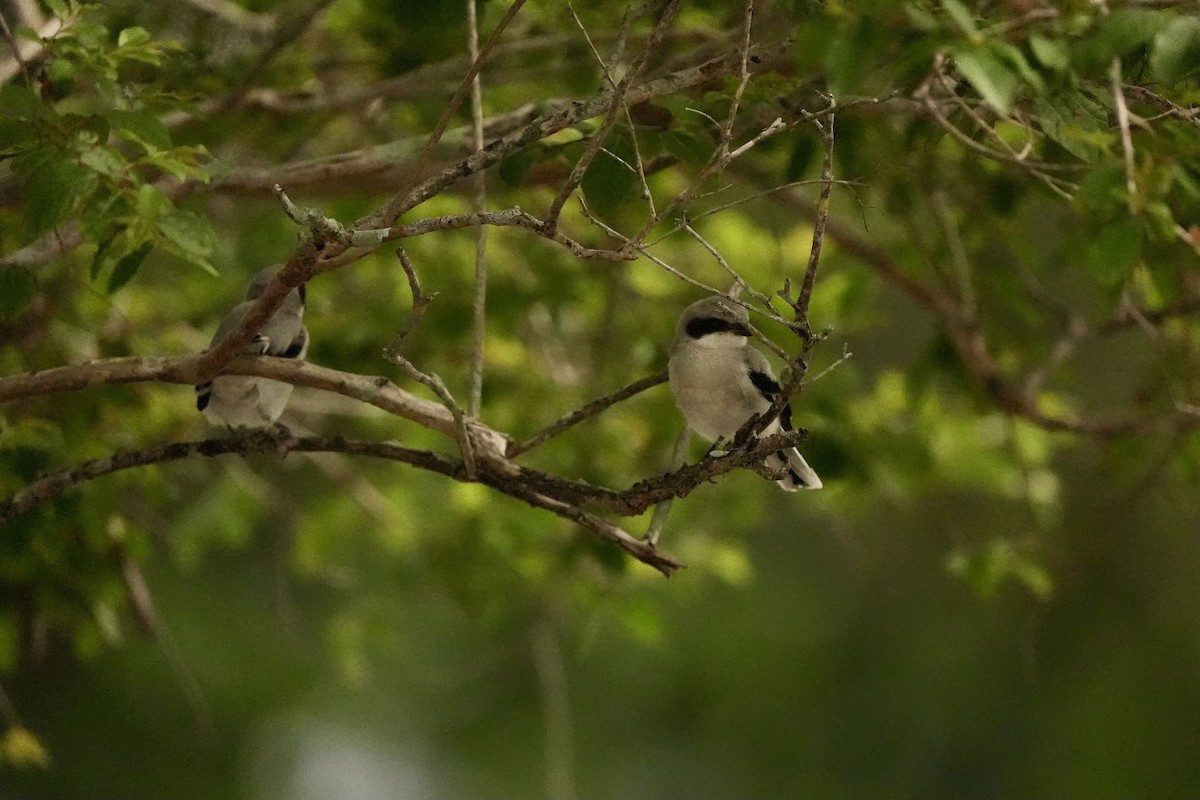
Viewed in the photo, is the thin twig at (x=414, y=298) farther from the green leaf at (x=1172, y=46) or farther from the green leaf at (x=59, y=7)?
the green leaf at (x=1172, y=46)

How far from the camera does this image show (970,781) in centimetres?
1069

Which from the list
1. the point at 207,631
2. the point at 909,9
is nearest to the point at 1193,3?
the point at 909,9

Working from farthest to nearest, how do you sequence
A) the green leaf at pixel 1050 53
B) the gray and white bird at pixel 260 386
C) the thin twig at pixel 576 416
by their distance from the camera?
the gray and white bird at pixel 260 386, the thin twig at pixel 576 416, the green leaf at pixel 1050 53

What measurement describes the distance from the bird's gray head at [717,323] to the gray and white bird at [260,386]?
112 cm

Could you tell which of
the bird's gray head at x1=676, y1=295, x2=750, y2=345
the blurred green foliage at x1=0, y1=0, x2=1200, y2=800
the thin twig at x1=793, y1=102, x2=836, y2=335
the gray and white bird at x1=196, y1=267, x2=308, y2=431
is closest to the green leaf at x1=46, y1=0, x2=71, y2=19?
the blurred green foliage at x1=0, y1=0, x2=1200, y2=800

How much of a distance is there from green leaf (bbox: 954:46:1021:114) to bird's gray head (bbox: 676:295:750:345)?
1445 millimetres

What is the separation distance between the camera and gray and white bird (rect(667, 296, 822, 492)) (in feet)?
10.7

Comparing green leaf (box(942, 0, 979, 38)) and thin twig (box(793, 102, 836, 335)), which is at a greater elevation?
green leaf (box(942, 0, 979, 38))

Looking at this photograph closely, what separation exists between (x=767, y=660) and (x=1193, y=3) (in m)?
8.39

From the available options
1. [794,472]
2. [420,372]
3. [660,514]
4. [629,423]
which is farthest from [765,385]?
[629,423]

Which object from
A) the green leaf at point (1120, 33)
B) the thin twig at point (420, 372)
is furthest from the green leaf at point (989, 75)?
the thin twig at point (420, 372)

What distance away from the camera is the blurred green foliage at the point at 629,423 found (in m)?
2.63

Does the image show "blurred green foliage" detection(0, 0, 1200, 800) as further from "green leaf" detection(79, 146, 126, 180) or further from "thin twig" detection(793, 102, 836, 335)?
"thin twig" detection(793, 102, 836, 335)

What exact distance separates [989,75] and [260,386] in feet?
8.04
